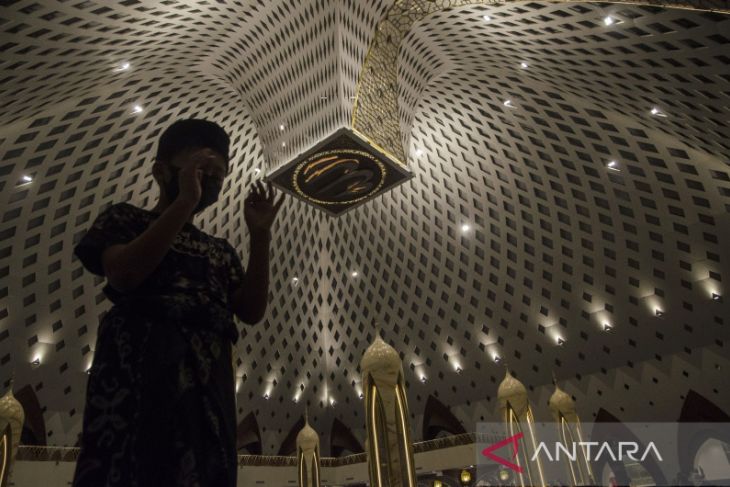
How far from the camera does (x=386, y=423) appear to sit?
7090 mm

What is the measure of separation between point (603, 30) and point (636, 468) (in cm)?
2543

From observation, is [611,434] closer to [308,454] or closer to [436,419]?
[436,419]

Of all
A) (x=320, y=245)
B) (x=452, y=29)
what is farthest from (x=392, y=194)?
(x=452, y=29)

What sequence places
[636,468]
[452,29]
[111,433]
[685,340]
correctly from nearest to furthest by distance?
1. [111,433]
2. [452,29]
3. [685,340]
4. [636,468]

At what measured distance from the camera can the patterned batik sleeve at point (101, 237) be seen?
179cm

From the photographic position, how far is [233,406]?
1.87 meters

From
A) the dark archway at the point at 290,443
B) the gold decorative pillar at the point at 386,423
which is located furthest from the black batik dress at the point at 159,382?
the dark archway at the point at 290,443

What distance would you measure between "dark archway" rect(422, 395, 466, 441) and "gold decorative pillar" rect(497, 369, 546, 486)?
19.0m

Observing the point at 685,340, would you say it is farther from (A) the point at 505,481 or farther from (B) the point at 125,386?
(B) the point at 125,386

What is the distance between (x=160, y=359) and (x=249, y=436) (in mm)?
32166

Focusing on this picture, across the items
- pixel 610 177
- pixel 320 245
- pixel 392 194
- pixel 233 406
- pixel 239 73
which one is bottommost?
pixel 320 245

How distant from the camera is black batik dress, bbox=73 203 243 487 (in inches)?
59.9

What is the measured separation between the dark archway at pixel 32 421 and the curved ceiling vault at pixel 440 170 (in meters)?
0.56

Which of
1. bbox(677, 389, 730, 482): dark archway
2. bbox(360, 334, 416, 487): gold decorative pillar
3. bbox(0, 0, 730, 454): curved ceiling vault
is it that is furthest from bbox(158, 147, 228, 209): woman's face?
bbox(677, 389, 730, 482): dark archway
